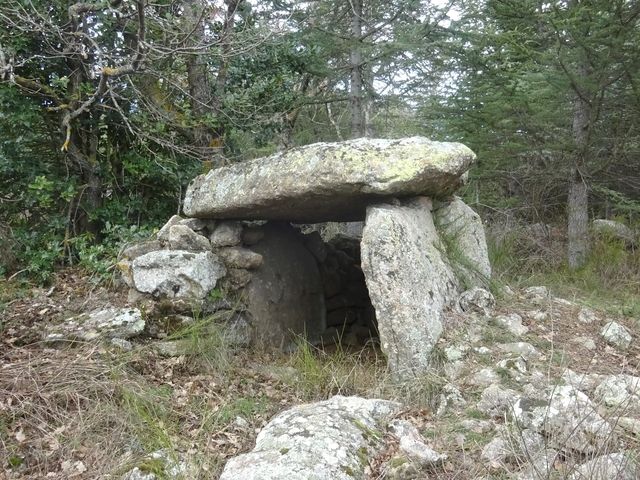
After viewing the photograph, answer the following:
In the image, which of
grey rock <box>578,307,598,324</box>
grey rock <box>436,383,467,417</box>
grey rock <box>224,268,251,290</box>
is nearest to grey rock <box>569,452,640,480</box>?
grey rock <box>436,383,467,417</box>

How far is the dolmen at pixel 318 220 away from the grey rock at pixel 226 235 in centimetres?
1

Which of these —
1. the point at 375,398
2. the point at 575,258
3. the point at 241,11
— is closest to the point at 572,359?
the point at 375,398

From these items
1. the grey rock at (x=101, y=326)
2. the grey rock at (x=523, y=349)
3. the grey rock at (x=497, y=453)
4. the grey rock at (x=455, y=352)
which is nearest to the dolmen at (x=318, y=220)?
the grey rock at (x=455, y=352)

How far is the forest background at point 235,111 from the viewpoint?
5.53 meters

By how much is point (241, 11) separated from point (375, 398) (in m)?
5.12

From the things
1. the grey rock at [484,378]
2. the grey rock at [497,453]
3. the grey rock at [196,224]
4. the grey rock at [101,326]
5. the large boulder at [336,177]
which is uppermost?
the large boulder at [336,177]

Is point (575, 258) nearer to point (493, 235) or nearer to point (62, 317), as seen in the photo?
point (493, 235)

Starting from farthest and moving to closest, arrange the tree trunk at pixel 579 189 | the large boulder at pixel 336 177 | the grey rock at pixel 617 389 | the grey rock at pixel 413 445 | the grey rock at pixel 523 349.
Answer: the tree trunk at pixel 579 189, the large boulder at pixel 336 177, the grey rock at pixel 523 349, the grey rock at pixel 617 389, the grey rock at pixel 413 445

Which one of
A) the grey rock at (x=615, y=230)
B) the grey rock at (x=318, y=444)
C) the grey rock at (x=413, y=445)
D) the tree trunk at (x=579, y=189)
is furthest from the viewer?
the grey rock at (x=615, y=230)

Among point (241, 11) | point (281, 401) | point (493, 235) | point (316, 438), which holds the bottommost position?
point (281, 401)

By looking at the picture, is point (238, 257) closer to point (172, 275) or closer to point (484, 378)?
point (172, 275)

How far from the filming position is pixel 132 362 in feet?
13.7

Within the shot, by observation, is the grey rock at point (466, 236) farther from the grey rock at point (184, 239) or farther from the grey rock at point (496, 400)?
the grey rock at point (184, 239)

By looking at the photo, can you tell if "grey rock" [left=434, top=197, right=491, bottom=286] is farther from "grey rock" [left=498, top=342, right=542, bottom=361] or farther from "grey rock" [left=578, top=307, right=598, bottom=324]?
"grey rock" [left=498, top=342, right=542, bottom=361]
